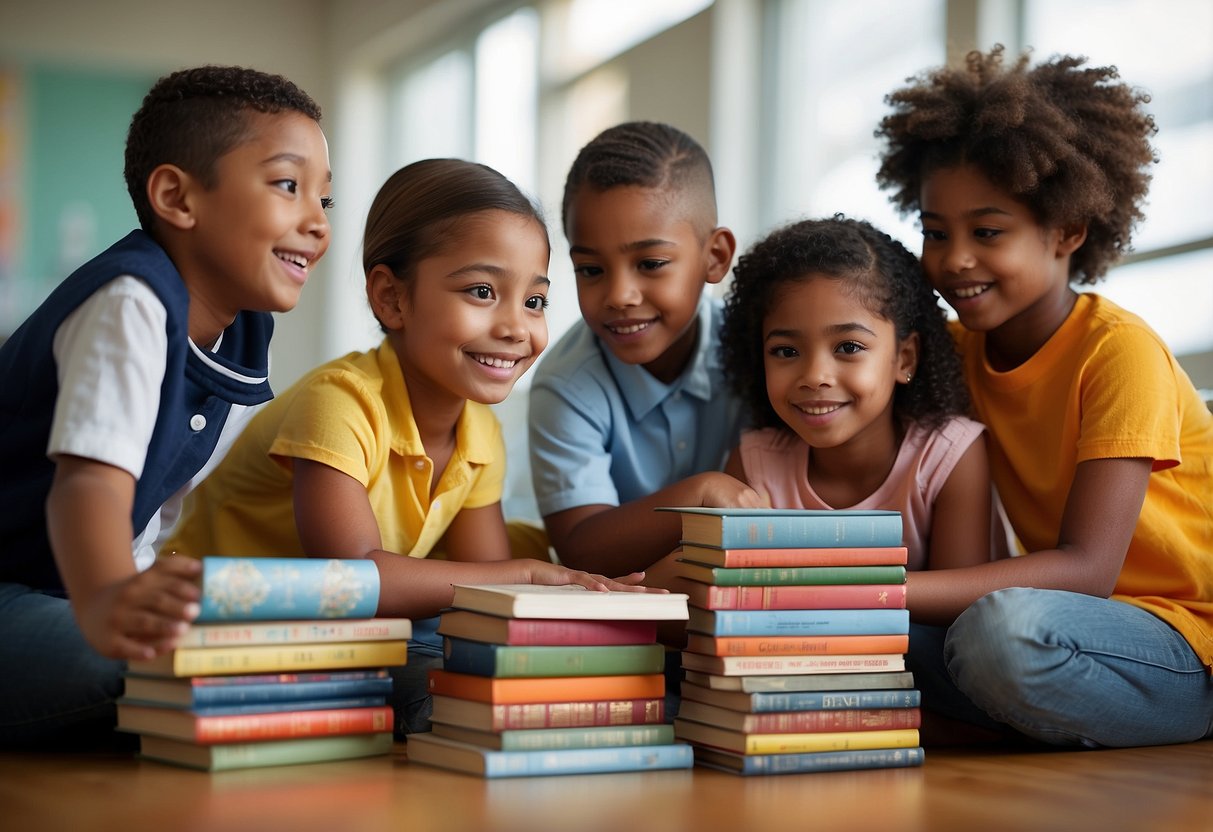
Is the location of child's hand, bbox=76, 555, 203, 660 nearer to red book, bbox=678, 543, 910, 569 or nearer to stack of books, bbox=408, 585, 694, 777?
stack of books, bbox=408, 585, 694, 777

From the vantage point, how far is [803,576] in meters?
1.39

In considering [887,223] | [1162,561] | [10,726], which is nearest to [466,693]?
[10,726]

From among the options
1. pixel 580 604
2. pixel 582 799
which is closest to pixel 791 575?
pixel 580 604

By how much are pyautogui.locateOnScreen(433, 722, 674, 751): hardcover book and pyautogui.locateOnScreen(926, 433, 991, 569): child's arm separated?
0.57 metres

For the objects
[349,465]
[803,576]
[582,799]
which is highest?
[349,465]

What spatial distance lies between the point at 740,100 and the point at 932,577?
8.32 ft

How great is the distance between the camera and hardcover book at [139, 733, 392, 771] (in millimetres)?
1271

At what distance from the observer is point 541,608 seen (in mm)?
1301

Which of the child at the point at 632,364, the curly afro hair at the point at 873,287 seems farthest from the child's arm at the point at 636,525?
the curly afro hair at the point at 873,287

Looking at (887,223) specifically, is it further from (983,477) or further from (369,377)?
(369,377)

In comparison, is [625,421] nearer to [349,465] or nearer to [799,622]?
[349,465]

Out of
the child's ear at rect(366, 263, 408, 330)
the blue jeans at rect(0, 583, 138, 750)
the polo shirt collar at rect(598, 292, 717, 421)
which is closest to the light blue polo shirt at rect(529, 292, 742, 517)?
the polo shirt collar at rect(598, 292, 717, 421)

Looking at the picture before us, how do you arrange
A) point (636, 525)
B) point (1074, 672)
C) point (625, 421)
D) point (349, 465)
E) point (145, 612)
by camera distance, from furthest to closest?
point (625, 421) → point (636, 525) → point (349, 465) → point (1074, 672) → point (145, 612)

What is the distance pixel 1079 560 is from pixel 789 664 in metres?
0.47
